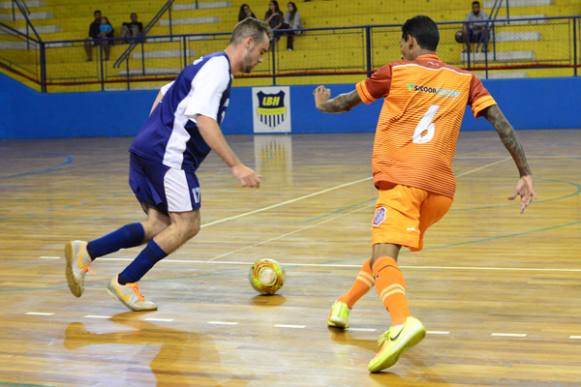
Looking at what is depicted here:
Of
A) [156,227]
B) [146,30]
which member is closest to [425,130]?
[156,227]

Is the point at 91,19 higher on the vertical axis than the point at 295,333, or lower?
higher

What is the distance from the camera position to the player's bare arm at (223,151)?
501 centimetres

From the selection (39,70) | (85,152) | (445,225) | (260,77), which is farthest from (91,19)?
(445,225)

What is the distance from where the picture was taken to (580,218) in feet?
28.5

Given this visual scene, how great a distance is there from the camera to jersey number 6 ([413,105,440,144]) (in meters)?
4.75

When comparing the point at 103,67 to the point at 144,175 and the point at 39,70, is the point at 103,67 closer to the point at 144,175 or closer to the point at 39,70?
the point at 39,70

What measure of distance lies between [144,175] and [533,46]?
54.8ft

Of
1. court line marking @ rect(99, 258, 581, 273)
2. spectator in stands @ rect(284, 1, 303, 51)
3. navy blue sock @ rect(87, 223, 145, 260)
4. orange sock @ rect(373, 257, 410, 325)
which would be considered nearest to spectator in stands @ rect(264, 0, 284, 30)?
spectator in stands @ rect(284, 1, 303, 51)

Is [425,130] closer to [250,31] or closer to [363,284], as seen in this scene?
[363,284]

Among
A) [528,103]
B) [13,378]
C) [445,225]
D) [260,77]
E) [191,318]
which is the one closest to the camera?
[13,378]

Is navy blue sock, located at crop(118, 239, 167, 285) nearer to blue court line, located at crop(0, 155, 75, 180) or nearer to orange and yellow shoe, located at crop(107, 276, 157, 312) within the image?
orange and yellow shoe, located at crop(107, 276, 157, 312)

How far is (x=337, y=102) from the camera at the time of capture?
4.95 m

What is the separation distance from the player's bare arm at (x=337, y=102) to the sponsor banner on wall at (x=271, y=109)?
16651mm

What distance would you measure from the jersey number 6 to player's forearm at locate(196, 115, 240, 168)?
0.94 meters
